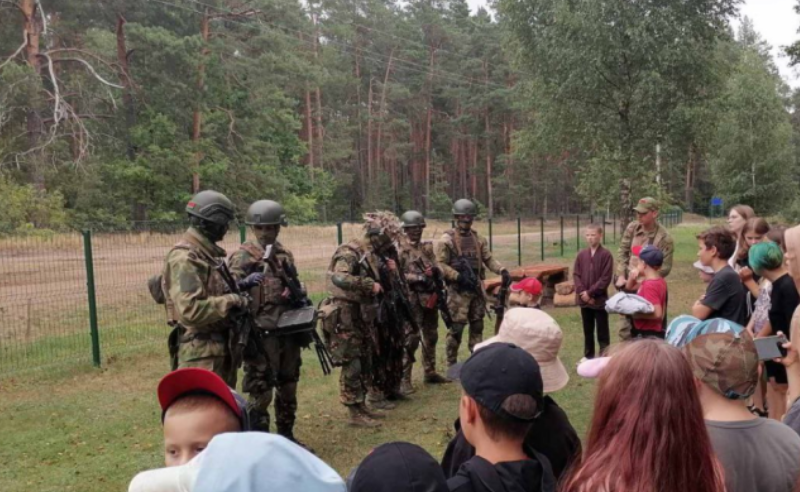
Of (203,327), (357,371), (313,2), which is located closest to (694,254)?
(357,371)

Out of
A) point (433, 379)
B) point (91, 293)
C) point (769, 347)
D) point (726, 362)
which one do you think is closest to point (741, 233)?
point (769, 347)

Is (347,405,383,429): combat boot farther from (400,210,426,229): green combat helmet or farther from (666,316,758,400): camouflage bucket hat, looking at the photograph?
(666,316,758,400): camouflage bucket hat

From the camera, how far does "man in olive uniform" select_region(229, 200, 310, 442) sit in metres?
5.05

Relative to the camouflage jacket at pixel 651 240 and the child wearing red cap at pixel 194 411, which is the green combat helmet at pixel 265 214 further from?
the camouflage jacket at pixel 651 240

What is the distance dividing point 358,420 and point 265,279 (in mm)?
1739

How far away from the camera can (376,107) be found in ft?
160

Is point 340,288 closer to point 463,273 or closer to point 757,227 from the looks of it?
point 463,273

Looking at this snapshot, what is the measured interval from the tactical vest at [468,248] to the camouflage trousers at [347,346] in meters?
2.06

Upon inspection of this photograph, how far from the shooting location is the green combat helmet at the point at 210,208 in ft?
14.5

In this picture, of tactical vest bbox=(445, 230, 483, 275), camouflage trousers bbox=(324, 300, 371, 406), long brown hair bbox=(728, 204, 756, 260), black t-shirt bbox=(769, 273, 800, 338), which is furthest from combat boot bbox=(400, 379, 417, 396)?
black t-shirt bbox=(769, 273, 800, 338)

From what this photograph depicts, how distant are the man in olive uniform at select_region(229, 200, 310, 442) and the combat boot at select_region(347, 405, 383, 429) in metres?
0.72

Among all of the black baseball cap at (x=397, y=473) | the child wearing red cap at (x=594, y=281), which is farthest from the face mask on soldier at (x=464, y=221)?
the black baseball cap at (x=397, y=473)

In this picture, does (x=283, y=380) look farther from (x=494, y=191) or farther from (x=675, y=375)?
(x=494, y=191)

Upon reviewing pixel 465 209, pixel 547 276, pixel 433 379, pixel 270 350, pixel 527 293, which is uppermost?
pixel 465 209
